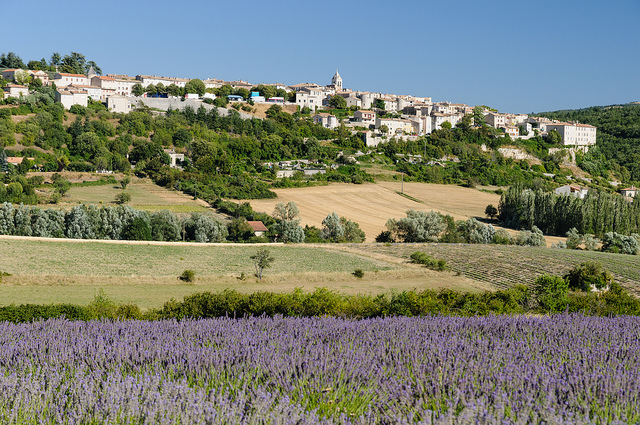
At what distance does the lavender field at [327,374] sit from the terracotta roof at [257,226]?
1856 inches

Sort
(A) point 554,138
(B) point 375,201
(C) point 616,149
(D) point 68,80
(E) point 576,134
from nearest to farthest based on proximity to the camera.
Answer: (B) point 375,201, (D) point 68,80, (C) point 616,149, (A) point 554,138, (E) point 576,134

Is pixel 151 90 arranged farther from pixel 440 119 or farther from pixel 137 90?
pixel 440 119

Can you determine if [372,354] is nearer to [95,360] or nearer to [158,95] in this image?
[95,360]

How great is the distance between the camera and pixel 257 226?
5484 cm

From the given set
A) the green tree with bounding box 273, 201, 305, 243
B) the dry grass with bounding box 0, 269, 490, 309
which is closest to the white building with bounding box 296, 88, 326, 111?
the green tree with bounding box 273, 201, 305, 243

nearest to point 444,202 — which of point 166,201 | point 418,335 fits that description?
point 166,201

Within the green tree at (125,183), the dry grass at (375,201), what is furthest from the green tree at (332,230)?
the green tree at (125,183)

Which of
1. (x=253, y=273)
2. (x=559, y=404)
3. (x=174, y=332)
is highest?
(x=559, y=404)

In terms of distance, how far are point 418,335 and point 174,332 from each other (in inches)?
114

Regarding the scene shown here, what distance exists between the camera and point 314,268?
116 ft

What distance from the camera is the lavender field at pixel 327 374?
3916 millimetres

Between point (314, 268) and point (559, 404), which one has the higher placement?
point (559, 404)

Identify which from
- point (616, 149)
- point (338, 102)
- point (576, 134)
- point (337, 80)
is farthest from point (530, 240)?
point (337, 80)

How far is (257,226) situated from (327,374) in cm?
5036
